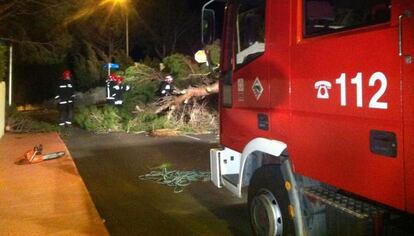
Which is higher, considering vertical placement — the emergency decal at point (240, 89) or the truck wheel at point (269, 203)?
the emergency decal at point (240, 89)

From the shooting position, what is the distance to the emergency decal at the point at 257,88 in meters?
4.36

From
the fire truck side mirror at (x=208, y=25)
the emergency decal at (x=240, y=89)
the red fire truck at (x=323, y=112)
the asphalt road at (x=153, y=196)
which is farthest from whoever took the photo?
the asphalt road at (x=153, y=196)

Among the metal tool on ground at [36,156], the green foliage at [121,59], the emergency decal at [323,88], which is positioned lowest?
the metal tool on ground at [36,156]

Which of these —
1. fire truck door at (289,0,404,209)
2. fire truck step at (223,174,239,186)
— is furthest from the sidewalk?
fire truck door at (289,0,404,209)

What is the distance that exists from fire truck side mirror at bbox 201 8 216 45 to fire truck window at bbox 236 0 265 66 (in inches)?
18.3

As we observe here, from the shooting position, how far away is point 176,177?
8109 mm

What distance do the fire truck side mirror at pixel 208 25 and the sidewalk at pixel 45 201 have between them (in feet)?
7.89

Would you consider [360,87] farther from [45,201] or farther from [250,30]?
[45,201]

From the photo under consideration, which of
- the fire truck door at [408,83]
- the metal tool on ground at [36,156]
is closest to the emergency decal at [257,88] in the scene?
the fire truck door at [408,83]

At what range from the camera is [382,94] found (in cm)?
285

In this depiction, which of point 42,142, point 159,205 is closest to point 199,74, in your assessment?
point 42,142

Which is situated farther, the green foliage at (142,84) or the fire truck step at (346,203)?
the green foliage at (142,84)

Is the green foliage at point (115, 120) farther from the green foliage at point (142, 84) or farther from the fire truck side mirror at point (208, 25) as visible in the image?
the fire truck side mirror at point (208, 25)

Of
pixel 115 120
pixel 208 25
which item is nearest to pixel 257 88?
pixel 208 25
